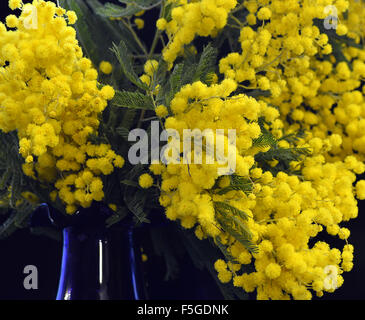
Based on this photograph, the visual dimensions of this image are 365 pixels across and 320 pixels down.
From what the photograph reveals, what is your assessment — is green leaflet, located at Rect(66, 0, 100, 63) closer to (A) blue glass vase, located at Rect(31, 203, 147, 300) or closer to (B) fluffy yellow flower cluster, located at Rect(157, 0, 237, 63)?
(B) fluffy yellow flower cluster, located at Rect(157, 0, 237, 63)

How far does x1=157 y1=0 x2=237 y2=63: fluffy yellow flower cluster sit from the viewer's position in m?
0.65

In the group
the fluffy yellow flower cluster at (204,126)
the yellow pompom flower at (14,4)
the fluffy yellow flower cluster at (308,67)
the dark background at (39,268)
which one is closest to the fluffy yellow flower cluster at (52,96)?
the yellow pompom flower at (14,4)

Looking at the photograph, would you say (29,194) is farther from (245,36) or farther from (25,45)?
(245,36)

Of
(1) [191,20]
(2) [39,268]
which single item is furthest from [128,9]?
(2) [39,268]

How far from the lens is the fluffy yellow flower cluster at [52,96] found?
23.2 inches

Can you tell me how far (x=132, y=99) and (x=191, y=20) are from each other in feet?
0.45

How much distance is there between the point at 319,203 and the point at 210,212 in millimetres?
189

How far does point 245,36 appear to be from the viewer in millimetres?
708

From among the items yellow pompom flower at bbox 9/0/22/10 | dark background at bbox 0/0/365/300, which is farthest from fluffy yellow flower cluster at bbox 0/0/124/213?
dark background at bbox 0/0/365/300

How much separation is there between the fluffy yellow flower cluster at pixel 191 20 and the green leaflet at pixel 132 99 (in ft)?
0.32

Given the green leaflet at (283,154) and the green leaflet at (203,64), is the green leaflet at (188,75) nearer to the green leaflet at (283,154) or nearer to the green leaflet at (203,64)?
the green leaflet at (203,64)

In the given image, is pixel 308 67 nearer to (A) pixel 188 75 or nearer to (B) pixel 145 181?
(A) pixel 188 75

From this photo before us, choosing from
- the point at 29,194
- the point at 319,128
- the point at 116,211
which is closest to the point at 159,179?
the point at 116,211

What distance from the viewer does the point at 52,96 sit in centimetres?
59
